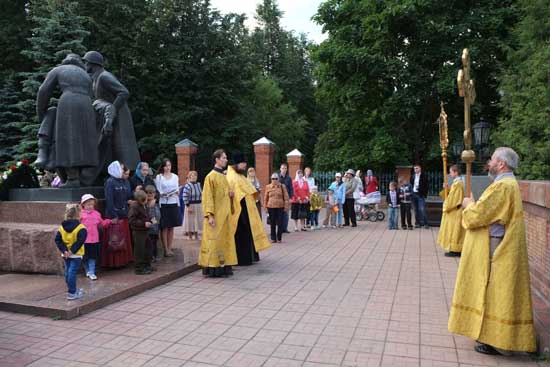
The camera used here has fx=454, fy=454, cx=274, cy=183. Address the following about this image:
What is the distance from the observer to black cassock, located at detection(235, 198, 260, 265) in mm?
7895

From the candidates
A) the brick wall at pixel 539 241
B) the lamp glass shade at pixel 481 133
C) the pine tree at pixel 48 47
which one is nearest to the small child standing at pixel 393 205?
the lamp glass shade at pixel 481 133

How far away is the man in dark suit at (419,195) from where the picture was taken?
44.8 feet

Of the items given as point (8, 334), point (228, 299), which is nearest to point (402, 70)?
point (228, 299)

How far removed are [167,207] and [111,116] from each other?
6.29 feet

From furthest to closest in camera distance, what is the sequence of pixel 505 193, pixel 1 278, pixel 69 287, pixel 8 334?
pixel 1 278, pixel 69 287, pixel 8 334, pixel 505 193

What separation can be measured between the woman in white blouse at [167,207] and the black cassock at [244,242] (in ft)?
3.99

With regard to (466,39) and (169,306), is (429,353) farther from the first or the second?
A: (466,39)

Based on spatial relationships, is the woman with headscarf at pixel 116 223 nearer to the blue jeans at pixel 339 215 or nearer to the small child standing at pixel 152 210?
the small child standing at pixel 152 210

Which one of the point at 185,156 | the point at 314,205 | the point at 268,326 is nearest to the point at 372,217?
the point at 314,205

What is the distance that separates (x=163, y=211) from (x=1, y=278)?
2.78 m

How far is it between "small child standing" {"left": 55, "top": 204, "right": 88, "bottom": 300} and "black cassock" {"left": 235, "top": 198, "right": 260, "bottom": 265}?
118 inches

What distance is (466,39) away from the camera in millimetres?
21969

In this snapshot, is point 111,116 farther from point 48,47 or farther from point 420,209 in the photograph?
point 48,47

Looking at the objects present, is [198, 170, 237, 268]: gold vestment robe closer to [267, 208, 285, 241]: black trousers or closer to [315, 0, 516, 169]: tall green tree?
[267, 208, 285, 241]: black trousers
